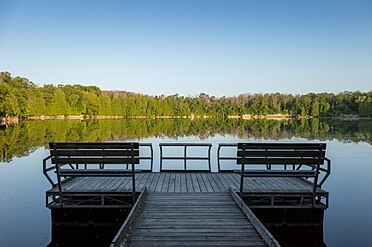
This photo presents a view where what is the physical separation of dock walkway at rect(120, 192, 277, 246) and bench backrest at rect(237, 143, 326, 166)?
1.16 m

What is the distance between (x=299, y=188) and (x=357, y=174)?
1041 centimetres

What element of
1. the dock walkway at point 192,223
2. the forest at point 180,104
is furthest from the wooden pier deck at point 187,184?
the forest at point 180,104

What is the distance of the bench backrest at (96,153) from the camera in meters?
7.53

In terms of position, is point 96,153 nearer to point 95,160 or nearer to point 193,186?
point 95,160

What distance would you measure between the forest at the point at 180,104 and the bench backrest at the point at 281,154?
3537 inches

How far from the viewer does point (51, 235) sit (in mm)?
7930

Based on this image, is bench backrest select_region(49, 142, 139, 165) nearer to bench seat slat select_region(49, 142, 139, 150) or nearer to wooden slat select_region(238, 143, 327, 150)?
bench seat slat select_region(49, 142, 139, 150)

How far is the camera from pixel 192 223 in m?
6.00

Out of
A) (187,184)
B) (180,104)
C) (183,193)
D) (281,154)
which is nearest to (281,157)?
(281,154)

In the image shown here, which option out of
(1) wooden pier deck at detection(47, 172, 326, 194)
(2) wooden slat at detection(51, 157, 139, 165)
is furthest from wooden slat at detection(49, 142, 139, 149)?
(1) wooden pier deck at detection(47, 172, 326, 194)

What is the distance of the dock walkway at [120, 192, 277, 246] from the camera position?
520 centimetres

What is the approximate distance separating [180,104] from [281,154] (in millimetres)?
144025

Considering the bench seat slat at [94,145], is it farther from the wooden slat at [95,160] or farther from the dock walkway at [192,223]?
the dock walkway at [192,223]

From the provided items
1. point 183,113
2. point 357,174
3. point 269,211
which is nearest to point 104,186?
point 269,211
